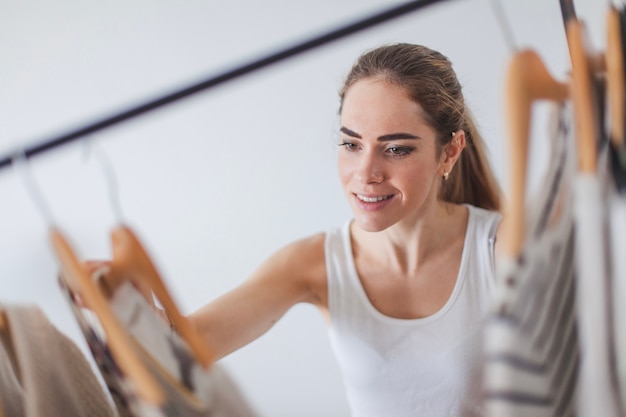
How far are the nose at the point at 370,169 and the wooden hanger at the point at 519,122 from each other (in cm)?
44

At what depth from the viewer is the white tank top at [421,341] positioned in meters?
1.06

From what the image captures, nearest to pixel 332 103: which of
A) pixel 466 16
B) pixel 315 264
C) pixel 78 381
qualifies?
pixel 466 16

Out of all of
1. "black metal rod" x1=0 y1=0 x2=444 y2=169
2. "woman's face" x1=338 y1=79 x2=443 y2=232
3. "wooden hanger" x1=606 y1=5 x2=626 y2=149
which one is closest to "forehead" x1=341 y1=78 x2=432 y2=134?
"woman's face" x1=338 y1=79 x2=443 y2=232

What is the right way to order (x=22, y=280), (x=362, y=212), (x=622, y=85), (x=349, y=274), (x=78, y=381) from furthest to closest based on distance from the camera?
1. (x=22, y=280)
2. (x=349, y=274)
3. (x=362, y=212)
4. (x=78, y=381)
5. (x=622, y=85)

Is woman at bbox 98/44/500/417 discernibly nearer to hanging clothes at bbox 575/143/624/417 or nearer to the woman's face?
the woman's face

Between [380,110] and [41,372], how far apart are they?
548 millimetres

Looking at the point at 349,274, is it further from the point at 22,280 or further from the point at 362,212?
the point at 22,280

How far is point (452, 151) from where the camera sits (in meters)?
1.11

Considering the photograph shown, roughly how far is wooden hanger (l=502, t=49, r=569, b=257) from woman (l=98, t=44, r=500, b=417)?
44cm

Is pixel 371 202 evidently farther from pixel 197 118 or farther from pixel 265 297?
pixel 197 118

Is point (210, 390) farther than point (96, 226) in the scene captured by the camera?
No

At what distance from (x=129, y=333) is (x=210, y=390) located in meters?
0.08

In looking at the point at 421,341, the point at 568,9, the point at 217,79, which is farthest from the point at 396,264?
the point at 217,79

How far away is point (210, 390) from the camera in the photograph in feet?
1.91
